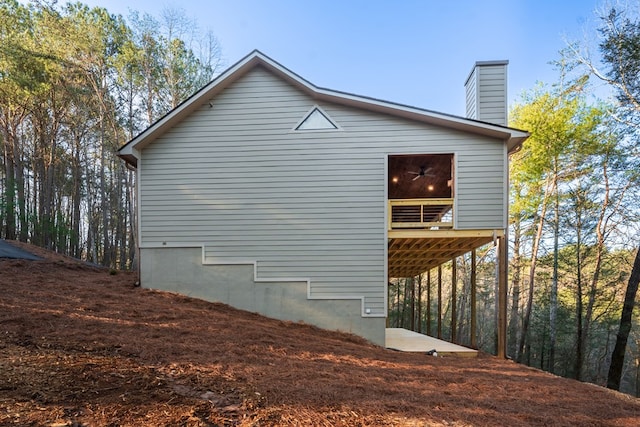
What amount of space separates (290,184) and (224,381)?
497 centimetres

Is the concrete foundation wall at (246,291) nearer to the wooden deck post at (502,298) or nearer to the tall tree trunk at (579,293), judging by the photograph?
the wooden deck post at (502,298)

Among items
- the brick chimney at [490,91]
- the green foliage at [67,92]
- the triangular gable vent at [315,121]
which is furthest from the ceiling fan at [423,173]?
the green foliage at [67,92]

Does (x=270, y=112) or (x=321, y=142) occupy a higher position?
(x=270, y=112)

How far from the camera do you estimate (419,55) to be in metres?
15.6

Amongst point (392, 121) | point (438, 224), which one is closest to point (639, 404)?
point (438, 224)

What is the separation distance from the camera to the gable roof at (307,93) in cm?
690

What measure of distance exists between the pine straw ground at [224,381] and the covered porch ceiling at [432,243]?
2714mm

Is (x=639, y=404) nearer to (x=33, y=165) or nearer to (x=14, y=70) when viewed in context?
(x=14, y=70)

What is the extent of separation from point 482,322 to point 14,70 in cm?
3324

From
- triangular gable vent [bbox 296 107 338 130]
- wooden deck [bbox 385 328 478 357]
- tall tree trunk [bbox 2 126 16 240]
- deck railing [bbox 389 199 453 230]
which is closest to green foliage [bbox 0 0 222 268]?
tall tree trunk [bbox 2 126 16 240]

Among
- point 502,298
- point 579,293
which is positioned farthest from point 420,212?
point 579,293

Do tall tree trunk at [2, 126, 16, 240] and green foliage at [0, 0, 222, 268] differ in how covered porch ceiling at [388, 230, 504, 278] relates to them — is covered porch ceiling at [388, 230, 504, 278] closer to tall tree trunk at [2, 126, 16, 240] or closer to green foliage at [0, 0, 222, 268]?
green foliage at [0, 0, 222, 268]

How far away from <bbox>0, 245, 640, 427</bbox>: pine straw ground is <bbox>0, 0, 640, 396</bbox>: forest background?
5.06 meters

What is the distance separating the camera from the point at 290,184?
7.47 meters
